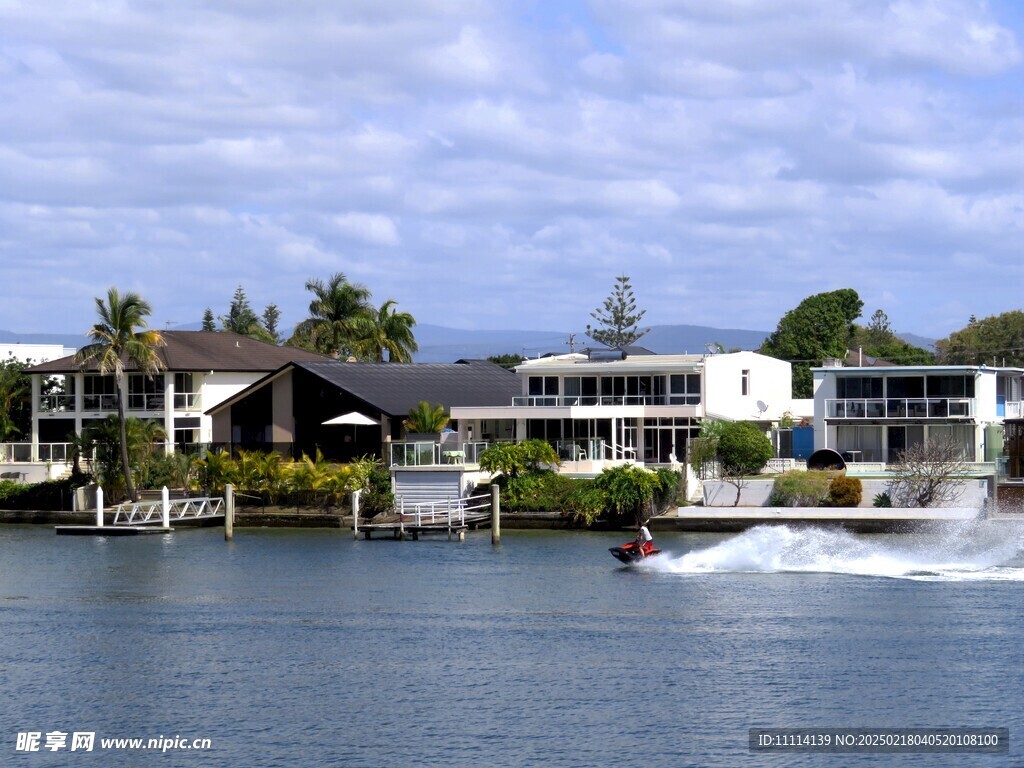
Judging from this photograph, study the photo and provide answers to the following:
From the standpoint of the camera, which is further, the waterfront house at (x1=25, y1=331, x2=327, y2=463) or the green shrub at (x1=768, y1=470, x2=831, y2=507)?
the waterfront house at (x1=25, y1=331, x2=327, y2=463)

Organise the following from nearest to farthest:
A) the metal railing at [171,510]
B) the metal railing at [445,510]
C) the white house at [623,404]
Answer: the metal railing at [445,510] → the metal railing at [171,510] → the white house at [623,404]

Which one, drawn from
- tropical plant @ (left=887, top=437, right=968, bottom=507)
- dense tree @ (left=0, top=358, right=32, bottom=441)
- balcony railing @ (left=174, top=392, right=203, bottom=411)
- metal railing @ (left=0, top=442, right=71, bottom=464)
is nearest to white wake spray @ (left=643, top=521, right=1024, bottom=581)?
tropical plant @ (left=887, top=437, right=968, bottom=507)

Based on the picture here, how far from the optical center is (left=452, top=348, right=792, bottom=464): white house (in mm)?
67812

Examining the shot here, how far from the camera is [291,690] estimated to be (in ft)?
104

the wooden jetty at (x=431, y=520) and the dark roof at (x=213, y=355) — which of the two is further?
the dark roof at (x=213, y=355)

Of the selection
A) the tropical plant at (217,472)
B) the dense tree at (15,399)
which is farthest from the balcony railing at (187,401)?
the tropical plant at (217,472)

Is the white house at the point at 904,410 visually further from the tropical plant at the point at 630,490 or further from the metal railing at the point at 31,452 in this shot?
the metal railing at the point at 31,452

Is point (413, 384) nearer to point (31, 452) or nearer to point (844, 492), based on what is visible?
point (31, 452)

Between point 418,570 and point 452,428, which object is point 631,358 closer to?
point 452,428

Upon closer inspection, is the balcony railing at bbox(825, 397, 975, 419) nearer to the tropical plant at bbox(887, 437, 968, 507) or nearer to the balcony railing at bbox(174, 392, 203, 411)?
the tropical plant at bbox(887, 437, 968, 507)

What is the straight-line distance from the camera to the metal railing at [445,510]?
60062 mm

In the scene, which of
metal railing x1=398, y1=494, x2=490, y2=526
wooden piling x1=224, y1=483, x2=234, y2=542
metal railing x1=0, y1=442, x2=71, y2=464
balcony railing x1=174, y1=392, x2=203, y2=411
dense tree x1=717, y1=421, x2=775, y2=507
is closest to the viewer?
wooden piling x1=224, y1=483, x2=234, y2=542

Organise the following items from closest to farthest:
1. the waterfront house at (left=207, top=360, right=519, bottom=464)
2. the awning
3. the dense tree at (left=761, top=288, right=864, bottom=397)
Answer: the awning, the waterfront house at (left=207, top=360, right=519, bottom=464), the dense tree at (left=761, top=288, right=864, bottom=397)

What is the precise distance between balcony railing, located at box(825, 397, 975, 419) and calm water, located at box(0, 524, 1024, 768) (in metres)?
15.5
